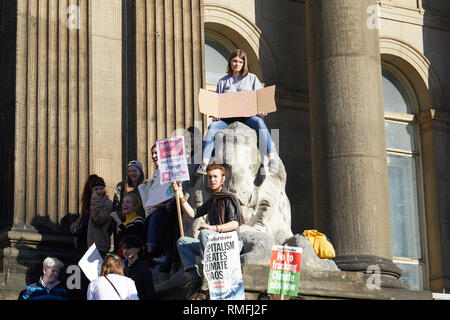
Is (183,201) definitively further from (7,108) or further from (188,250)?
(7,108)

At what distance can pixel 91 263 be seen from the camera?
12.8 meters

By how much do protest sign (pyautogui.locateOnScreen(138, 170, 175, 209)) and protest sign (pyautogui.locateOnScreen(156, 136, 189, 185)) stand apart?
19.1 inches

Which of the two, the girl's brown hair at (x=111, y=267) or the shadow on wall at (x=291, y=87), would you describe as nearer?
the girl's brown hair at (x=111, y=267)

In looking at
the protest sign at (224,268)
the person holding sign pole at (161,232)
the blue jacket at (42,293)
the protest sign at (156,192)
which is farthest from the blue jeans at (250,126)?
the protest sign at (224,268)

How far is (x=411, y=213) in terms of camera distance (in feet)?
73.9

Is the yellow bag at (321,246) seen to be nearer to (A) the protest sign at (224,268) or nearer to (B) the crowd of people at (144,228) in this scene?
(B) the crowd of people at (144,228)

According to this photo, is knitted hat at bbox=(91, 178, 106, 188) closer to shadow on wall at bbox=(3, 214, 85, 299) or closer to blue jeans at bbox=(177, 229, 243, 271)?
shadow on wall at bbox=(3, 214, 85, 299)

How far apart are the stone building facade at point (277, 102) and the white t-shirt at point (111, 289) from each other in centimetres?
490

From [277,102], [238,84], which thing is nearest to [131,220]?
[238,84]

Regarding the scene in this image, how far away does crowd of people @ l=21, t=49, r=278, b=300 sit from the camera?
11.6 meters

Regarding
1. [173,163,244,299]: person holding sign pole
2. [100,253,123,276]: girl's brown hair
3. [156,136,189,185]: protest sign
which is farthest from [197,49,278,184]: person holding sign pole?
[100,253,123,276]: girl's brown hair

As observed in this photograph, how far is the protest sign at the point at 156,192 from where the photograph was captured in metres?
13.6

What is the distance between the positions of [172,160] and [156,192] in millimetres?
869
